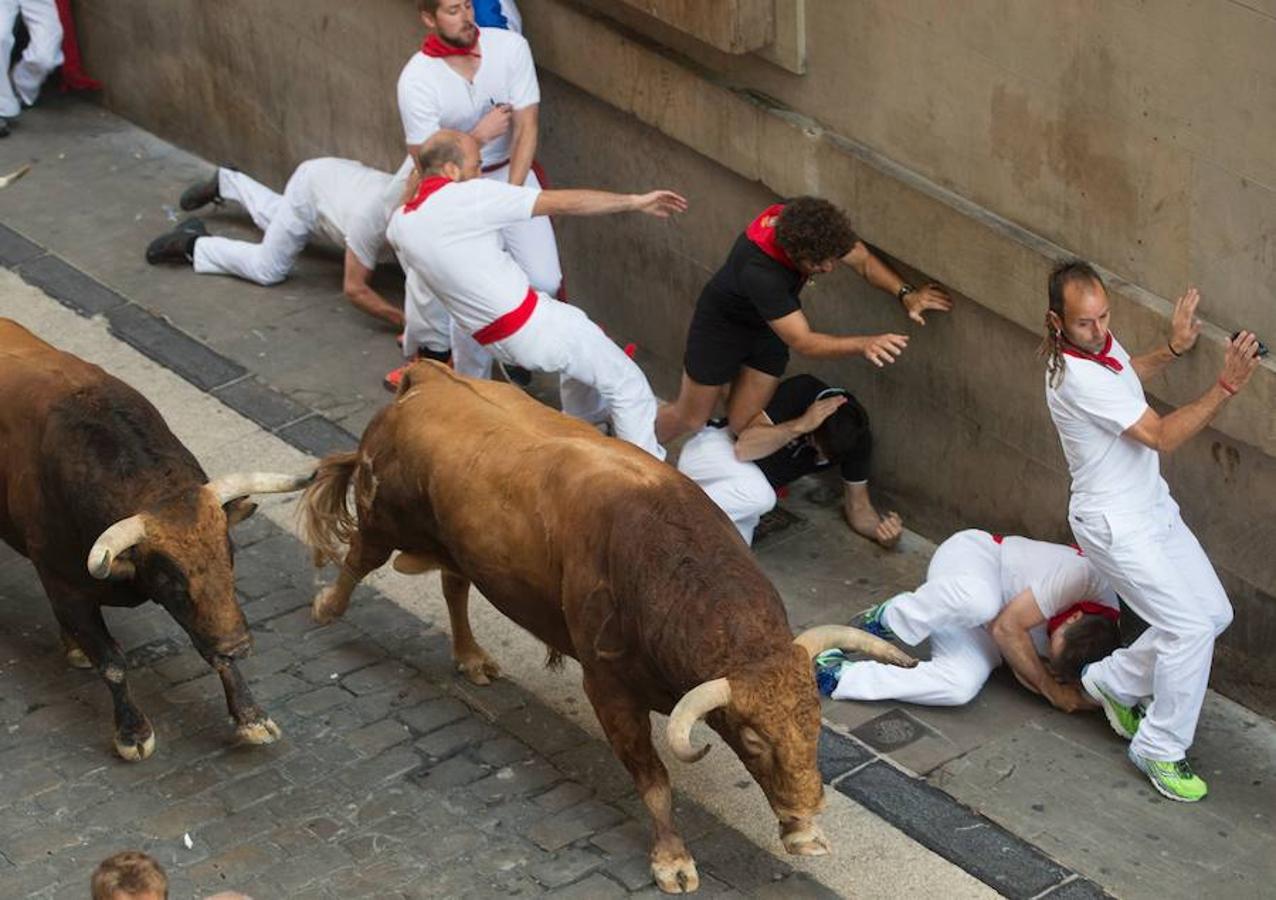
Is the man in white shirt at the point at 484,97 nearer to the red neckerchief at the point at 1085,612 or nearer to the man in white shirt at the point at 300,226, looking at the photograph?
the man in white shirt at the point at 300,226

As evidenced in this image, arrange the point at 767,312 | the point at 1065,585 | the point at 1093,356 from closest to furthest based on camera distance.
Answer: the point at 1093,356 → the point at 1065,585 → the point at 767,312

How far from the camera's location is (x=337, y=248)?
13617mm

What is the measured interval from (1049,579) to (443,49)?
13.3ft

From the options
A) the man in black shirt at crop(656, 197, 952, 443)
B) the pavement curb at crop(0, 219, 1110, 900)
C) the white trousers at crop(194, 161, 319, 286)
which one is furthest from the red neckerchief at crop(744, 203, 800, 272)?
the white trousers at crop(194, 161, 319, 286)

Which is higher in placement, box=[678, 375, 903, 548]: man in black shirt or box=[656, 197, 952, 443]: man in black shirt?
box=[656, 197, 952, 443]: man in black shirt

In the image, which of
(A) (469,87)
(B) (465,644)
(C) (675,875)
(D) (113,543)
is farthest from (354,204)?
(C) (675,875)

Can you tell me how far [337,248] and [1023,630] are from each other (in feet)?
18.3

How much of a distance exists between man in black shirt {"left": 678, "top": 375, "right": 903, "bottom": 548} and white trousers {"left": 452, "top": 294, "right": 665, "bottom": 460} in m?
0.28

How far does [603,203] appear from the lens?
1031cm

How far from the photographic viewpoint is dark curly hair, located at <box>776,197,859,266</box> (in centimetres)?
974

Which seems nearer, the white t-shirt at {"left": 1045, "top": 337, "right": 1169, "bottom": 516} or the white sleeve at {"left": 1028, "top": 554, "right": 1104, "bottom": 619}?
the white t-shirt at {"left": 1045, "top": 337, "right": 1169, "bottom": 516}

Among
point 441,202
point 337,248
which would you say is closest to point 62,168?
point 337,248

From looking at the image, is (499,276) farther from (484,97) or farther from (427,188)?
(484,97)

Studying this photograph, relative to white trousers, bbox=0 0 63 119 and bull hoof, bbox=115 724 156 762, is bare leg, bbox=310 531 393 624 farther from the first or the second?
white trousers, bbox=0 0 63 119
